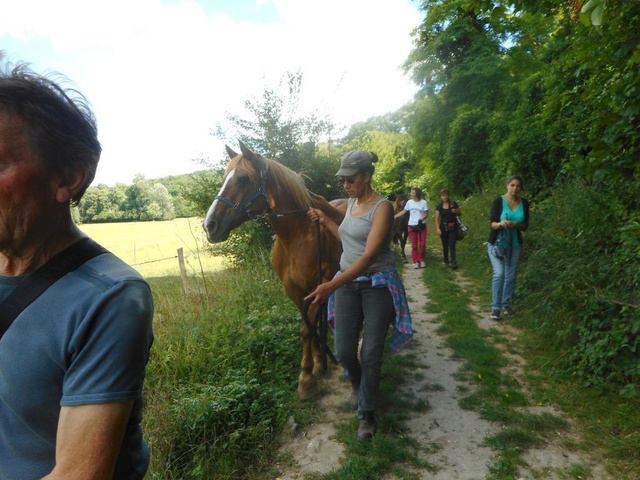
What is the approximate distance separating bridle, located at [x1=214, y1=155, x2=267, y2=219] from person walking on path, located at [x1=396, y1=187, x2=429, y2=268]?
213 inches

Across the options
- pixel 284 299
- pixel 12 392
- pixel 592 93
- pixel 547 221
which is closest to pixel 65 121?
pixel 12 392

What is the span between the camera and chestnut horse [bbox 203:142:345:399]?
11.4ft

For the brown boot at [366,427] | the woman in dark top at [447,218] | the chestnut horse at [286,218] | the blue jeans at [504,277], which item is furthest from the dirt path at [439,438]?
the woman in dark top at [447,218]

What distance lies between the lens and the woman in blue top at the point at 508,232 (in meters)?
4.99

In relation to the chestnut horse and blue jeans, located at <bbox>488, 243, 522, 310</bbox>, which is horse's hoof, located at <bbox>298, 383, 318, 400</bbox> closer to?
the chestnut horse

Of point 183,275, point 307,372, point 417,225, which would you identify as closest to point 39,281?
point 307,372

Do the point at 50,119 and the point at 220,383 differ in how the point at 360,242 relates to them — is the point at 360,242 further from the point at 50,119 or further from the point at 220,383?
the point at 50,119

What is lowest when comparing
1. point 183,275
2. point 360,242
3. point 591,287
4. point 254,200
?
point 183,275

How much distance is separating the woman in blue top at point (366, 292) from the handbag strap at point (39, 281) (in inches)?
75.1

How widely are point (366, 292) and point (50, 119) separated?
2.33 m

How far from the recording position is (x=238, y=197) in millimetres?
3465

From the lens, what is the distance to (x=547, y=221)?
631 centimetres

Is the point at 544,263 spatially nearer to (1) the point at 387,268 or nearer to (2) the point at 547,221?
(2) the point at 547,221

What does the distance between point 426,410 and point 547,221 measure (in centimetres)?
452
